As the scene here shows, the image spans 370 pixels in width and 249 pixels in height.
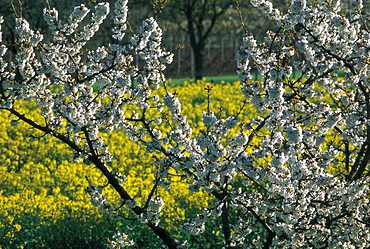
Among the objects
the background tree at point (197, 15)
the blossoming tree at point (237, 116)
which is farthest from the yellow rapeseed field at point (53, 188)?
the background tree at point (197, 15)

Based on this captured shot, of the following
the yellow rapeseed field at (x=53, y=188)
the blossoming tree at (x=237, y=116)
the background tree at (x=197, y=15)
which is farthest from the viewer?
the background tree at (x=197, y=15)

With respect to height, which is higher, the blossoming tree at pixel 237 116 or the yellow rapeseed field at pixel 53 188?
the yellow rapeseed field at pixel 53 188

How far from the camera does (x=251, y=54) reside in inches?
159

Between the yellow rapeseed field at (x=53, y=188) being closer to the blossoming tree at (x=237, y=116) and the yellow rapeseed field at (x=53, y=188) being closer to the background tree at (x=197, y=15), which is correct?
the blossoming tree at (x=237, y=116)

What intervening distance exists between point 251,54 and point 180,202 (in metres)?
3.36

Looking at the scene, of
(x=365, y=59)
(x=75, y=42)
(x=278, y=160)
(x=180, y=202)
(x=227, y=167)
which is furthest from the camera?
(x=180, y=202)

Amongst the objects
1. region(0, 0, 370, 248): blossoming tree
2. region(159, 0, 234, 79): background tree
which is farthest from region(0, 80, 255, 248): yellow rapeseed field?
region(159, 0, 234, 79): background tree

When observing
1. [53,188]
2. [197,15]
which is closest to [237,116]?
[53,188]

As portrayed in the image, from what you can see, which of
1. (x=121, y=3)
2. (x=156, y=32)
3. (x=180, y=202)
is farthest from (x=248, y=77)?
(x=180, y=202)

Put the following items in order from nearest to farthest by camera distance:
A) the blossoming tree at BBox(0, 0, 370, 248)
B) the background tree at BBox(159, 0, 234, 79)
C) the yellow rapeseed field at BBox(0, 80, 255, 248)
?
the blossoming tree at BBox(0, 0, 370, 248) → the yellow rapeseed field at BBox(0, 80, 255, 248) → the background tree at BBox(159, 0, 234, 79)

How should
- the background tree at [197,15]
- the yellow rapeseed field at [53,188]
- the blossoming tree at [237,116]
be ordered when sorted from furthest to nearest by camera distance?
the background tree at [197,15] < the yellow rapeseed field at [53,188] < the blossoming tree at [237,116]

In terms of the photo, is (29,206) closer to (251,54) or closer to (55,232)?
(55,232)

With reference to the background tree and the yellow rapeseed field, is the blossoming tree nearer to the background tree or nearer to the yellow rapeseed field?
the yellow rapeseed field

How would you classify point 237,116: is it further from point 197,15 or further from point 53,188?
point 197,15
